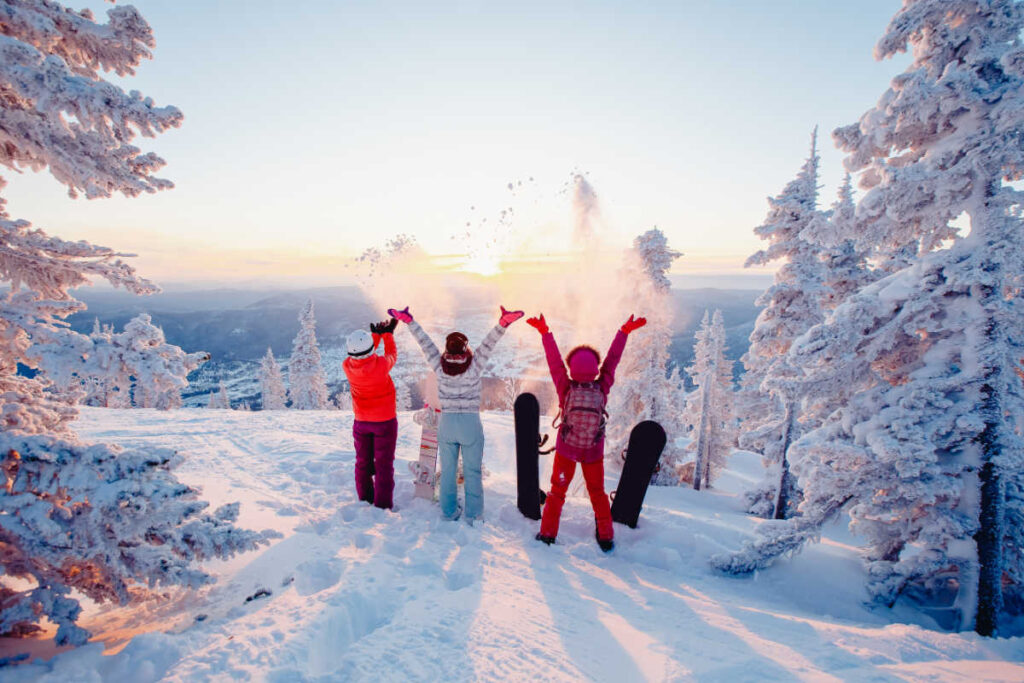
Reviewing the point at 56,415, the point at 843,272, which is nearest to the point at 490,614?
the point at 56,415

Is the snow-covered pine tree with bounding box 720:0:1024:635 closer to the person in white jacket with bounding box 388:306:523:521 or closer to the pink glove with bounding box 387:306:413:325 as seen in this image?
the person in white jacket with bounding box 388:306:523:521

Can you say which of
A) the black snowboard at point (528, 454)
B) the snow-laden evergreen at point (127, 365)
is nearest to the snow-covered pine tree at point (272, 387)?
the black snowboard at point (528, 454)

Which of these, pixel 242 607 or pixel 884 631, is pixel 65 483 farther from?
pixel 884 631

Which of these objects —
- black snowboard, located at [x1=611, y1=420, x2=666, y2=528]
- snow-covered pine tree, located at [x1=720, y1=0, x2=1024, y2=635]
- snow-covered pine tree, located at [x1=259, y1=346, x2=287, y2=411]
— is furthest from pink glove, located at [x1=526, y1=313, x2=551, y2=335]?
snow-covered pine tree, located at [x1=259, y1=346, x2=287, y2=411]

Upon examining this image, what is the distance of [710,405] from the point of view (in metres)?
27.3

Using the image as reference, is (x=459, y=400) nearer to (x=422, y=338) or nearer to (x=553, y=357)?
(x=422, y=338)

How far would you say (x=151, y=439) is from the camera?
11.8 metres

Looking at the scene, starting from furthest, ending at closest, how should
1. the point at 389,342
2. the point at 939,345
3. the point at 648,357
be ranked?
the point at 648,357
the point at 939,345
the point at 389,342

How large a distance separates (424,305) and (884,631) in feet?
53.7

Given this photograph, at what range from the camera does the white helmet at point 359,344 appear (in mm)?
6578

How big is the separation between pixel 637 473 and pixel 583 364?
2.58m

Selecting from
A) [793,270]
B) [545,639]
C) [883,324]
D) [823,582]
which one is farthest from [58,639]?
[793,270]

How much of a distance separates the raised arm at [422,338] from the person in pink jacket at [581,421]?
62.5 inches

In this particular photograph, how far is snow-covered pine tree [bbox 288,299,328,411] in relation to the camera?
39.5m
